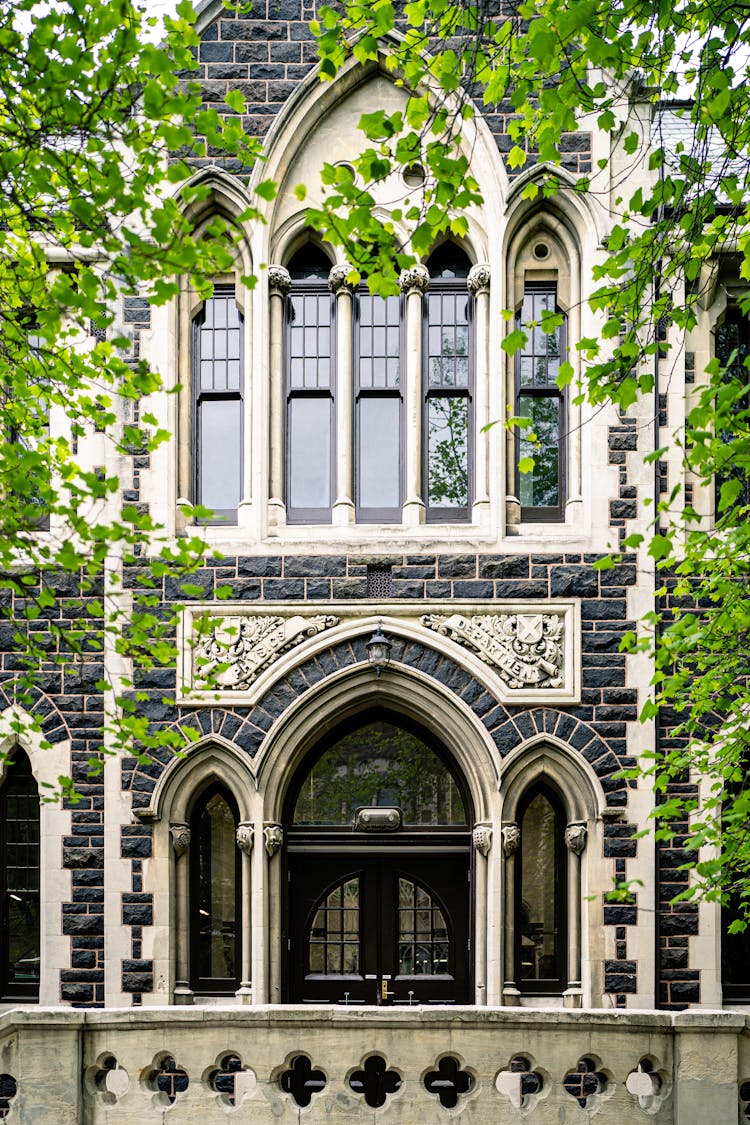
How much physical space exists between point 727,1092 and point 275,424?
19.2ft

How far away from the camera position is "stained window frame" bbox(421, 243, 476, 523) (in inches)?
384

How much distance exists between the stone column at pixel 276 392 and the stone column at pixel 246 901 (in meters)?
2.41

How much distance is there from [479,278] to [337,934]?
5370 mm

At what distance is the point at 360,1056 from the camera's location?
619cm

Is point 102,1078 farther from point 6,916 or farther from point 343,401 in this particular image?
point 343,401

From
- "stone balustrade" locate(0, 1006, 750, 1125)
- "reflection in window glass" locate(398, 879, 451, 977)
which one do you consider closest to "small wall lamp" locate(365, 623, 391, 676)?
"reflection in window glass" locate(398, 879, 451, 977)

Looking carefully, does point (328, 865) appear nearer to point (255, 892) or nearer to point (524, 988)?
point (255, 892)

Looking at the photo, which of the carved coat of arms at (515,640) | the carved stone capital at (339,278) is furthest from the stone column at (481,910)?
the carved stone capital at (339,278)

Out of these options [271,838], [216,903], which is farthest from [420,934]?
[216,903]

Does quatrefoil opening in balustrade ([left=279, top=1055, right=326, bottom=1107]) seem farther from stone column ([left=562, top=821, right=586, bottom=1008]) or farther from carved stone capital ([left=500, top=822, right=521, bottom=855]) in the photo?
carved stone capital ([left=500, top=822, right=521, bottom=855])

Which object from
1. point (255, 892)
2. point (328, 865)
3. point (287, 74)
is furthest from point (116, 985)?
point (287, 74)

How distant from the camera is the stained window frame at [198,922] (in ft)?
31.0

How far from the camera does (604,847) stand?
918 cm

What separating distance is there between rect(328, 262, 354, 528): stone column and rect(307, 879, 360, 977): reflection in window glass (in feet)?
9.91
